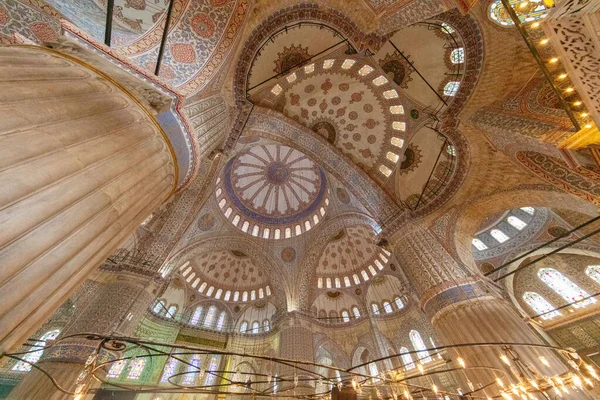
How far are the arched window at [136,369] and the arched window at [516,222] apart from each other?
856 inches

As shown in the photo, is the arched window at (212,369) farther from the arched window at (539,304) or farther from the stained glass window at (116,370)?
the arched window at (539,304)

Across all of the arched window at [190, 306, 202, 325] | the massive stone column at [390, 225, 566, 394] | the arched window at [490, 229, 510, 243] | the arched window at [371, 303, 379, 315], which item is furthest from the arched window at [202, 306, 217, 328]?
the arched window at [490, 229, 510, 243]

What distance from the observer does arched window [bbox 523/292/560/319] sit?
11.2 meters

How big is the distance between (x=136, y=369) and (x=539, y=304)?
71.1 feet

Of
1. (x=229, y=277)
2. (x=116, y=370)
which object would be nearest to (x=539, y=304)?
(x=229, y=277)

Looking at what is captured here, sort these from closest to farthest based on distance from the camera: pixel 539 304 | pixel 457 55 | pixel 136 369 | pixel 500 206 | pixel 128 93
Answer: pixel 128 93 → pixel 457 55 → pixel 500 206 → pixel 539 304 → pixel 136 369

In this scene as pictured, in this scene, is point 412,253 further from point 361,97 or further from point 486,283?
point 361,97

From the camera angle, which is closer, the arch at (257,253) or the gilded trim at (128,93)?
the gilded trim at (128,93)

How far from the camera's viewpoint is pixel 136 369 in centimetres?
1208

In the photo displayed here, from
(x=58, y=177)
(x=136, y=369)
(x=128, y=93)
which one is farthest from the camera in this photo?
(x=136, y=369)

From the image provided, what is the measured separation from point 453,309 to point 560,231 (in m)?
9.07

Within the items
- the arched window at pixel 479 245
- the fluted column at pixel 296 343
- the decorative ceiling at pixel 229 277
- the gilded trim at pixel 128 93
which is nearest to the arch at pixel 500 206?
the arched window at pixel 479 245

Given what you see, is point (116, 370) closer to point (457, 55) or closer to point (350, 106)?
point (350, 106)

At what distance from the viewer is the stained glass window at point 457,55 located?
691 centimetres
